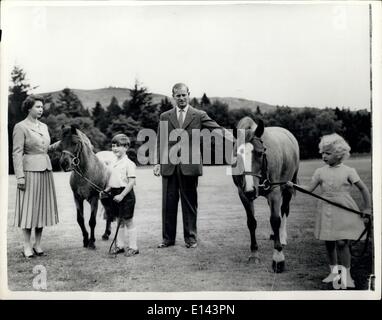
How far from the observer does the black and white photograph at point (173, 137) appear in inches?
184

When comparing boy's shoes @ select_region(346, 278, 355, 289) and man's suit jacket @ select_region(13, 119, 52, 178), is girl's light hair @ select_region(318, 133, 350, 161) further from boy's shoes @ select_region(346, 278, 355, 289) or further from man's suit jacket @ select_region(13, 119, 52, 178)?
man's suit jacket @ select_region(13, 119, 52, 178)

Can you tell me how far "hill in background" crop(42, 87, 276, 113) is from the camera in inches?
189

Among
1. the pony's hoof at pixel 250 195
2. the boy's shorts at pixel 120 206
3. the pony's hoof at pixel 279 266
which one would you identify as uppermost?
the pony's hoof at pixel 250 195

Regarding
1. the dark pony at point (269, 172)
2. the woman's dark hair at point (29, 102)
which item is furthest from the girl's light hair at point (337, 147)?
the woman's dark hair at point (29, 102)

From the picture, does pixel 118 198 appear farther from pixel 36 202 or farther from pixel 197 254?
pixel 197 254

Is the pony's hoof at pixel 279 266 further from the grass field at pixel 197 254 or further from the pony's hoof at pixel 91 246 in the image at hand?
the pony's hoof at pixel 91 246

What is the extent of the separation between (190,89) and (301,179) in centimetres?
Result: 145

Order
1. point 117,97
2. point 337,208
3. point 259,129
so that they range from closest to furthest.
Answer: point 259,129 < point 337,208 < point 117,97

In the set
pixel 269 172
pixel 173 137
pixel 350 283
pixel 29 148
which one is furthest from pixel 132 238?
pixel 350 283

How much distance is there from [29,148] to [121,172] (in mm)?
977

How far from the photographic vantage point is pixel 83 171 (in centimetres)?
480

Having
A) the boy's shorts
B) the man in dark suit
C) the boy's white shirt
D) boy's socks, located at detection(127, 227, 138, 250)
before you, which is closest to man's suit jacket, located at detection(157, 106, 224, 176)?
the man in dark suit

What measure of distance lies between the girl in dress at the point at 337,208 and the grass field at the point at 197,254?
0.33ft

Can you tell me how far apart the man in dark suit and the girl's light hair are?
3.35ft
